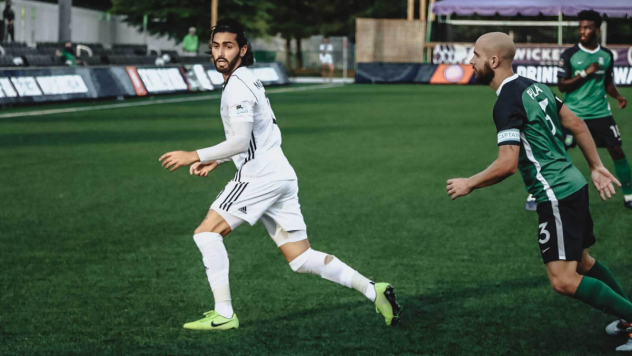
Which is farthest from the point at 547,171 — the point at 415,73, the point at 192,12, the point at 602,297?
the point at 192,12

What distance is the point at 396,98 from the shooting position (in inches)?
1221

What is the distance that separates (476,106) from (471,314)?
71.1 ft

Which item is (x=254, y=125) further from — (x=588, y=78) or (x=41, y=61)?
(x=41, y=61)

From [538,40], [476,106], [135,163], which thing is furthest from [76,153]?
[538,40]

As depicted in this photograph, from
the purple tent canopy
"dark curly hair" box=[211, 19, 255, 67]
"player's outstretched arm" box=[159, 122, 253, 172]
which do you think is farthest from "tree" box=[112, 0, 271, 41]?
"player's outstretched arm" box=[159, 122, 253, 172]

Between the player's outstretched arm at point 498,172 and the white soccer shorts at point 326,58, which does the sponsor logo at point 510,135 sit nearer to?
the player's outstretched arm at point 498,172

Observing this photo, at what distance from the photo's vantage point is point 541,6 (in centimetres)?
3972

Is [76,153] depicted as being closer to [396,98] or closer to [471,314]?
[471,314]

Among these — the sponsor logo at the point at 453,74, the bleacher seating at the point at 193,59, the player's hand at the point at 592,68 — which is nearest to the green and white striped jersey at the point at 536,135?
the player's hand at the point at 592,68

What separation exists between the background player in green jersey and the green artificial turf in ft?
2.15

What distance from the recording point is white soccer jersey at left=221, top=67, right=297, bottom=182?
5.58 meters

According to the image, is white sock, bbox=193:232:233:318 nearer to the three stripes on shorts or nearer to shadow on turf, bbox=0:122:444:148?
the three stripes on shorts

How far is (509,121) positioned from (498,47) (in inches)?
16.2

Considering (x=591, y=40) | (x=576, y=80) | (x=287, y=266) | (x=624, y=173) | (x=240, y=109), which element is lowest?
(x=287, y=266)
